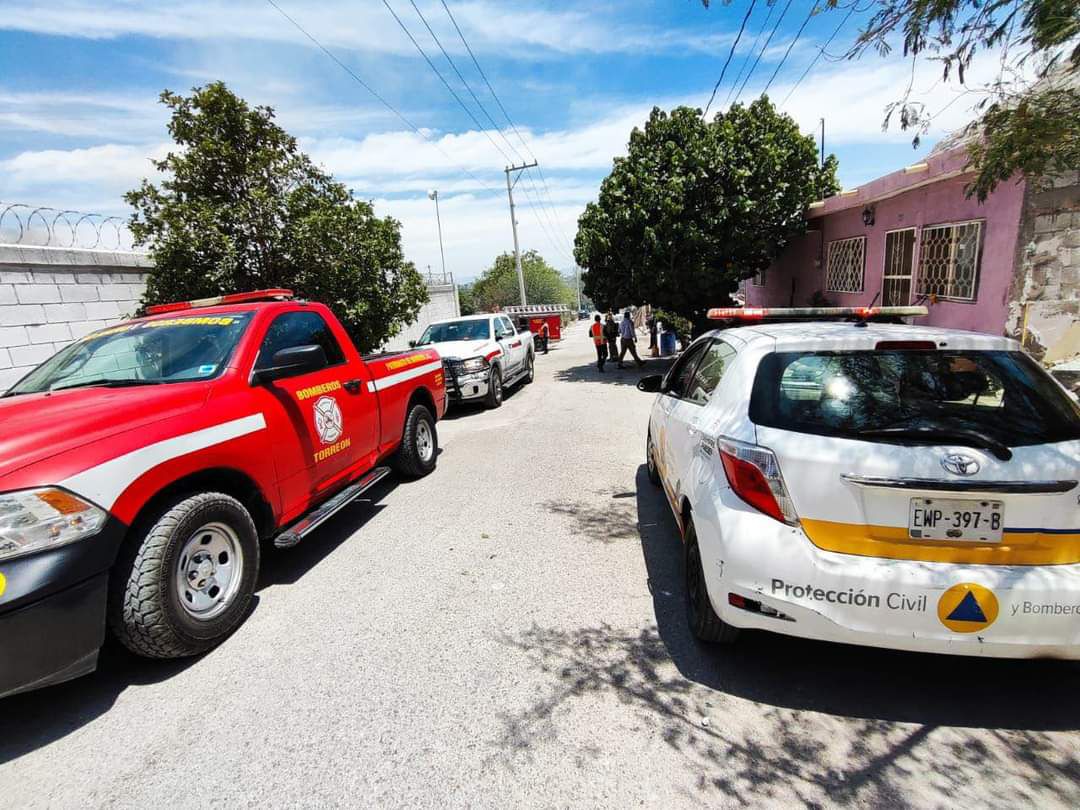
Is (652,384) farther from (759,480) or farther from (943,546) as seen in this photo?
(943,546)

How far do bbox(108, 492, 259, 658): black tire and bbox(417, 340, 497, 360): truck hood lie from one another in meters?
6.86

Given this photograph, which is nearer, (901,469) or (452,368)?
(901,469)

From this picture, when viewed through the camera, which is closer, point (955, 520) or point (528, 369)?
point (955, 520)

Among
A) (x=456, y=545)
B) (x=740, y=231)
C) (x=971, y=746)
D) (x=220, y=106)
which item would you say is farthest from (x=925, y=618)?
(x=740, y=231)

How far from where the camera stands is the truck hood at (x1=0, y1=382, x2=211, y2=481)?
8.03 feet

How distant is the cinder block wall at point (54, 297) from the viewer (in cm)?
676

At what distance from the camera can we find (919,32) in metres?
A: 3.22

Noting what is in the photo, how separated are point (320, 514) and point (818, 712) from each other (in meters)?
3.15

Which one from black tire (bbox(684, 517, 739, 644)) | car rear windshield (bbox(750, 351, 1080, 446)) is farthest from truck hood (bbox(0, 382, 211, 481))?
car rear windshield (bbox(750, 351, 1080, 446))

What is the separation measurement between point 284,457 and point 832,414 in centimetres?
327

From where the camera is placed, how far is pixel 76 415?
2.77 metres

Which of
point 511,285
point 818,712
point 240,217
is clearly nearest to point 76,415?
point 818,712

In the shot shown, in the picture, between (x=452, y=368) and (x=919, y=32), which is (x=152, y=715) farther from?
(x=452, y=368)

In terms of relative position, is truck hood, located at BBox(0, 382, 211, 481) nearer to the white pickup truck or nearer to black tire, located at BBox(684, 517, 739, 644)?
black tire, located at BBox(684, 517, 739, 644)
